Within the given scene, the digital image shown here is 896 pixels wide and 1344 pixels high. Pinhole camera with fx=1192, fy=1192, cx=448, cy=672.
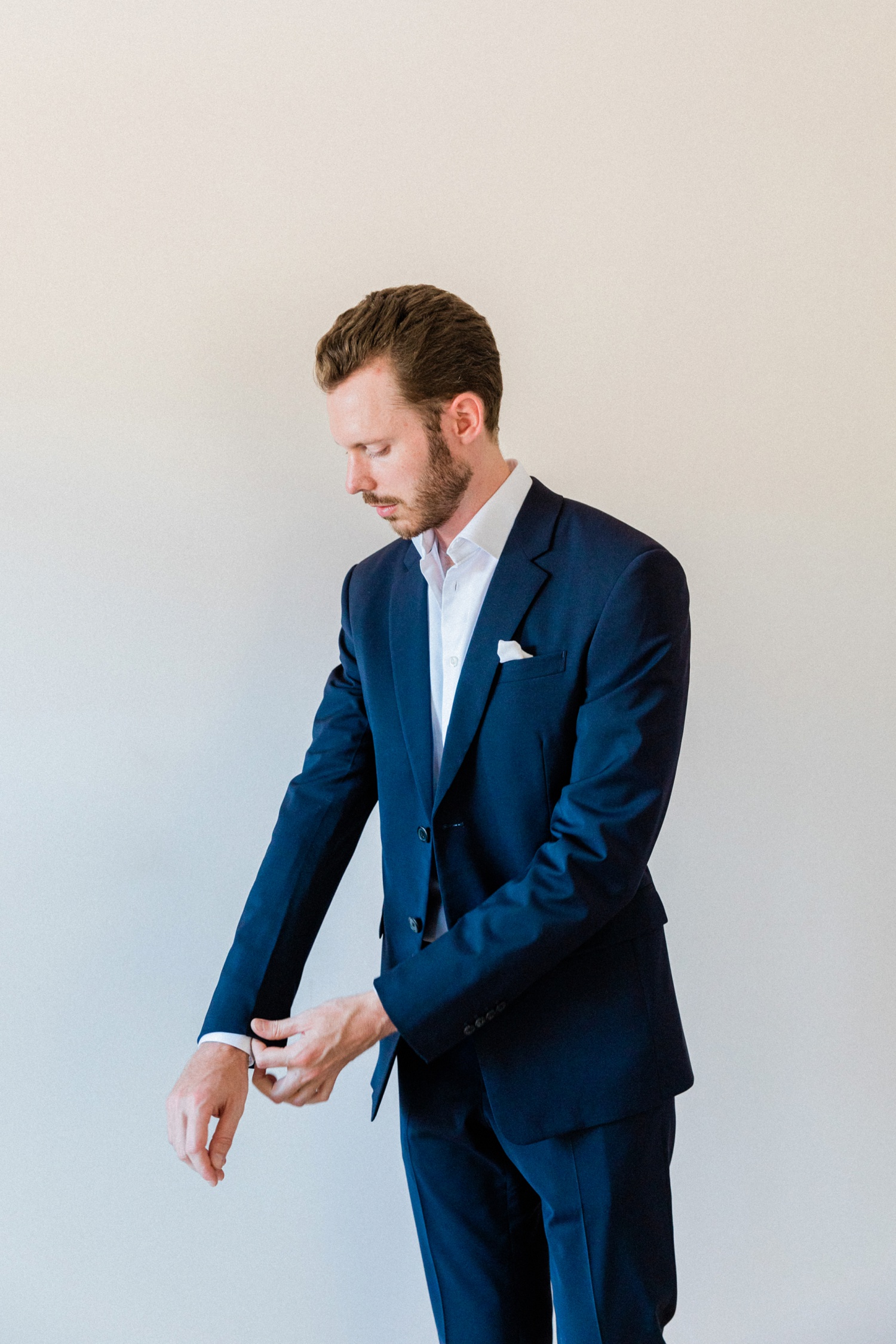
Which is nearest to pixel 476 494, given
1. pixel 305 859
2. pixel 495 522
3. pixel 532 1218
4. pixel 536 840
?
pixel 495 522

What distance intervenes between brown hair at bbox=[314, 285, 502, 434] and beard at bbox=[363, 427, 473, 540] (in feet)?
0.15

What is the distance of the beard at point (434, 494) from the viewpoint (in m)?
1.62

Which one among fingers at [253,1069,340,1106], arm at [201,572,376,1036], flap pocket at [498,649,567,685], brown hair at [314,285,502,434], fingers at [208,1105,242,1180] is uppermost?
brown hair at [314,285,502,434]

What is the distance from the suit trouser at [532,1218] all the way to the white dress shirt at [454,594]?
0.27 metres

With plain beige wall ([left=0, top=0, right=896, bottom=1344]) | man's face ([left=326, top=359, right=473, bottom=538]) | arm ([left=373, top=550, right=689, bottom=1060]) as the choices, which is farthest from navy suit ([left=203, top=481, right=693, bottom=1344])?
plain beige wall ([left=0, top=0, right=896, bottom=1344])

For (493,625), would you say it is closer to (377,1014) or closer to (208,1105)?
(377,1014)

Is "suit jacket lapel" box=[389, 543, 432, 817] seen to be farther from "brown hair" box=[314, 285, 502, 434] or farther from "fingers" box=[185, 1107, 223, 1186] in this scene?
"fingers" box=[185, 1107, 223, 1186]

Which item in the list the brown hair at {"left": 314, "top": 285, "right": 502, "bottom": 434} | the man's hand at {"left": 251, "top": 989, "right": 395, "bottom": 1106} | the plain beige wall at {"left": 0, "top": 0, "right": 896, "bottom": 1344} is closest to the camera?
the man's hand at {"left": 251, "top": 989, "right": 395, "bottom": 1106}

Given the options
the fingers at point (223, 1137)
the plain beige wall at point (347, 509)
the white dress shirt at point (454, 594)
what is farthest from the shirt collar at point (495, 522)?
the fingers at point (223, 1137)

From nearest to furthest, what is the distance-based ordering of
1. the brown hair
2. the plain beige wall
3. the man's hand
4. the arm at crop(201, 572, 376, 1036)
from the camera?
the man's hand < the brown hair < the arm at crop(201, 572, 376, 1036) < the plain beige wall

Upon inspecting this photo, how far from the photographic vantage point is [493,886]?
164cm

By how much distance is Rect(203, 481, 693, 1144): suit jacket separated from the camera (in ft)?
4.93

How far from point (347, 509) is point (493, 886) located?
83 cm

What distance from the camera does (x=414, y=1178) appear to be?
175cm
